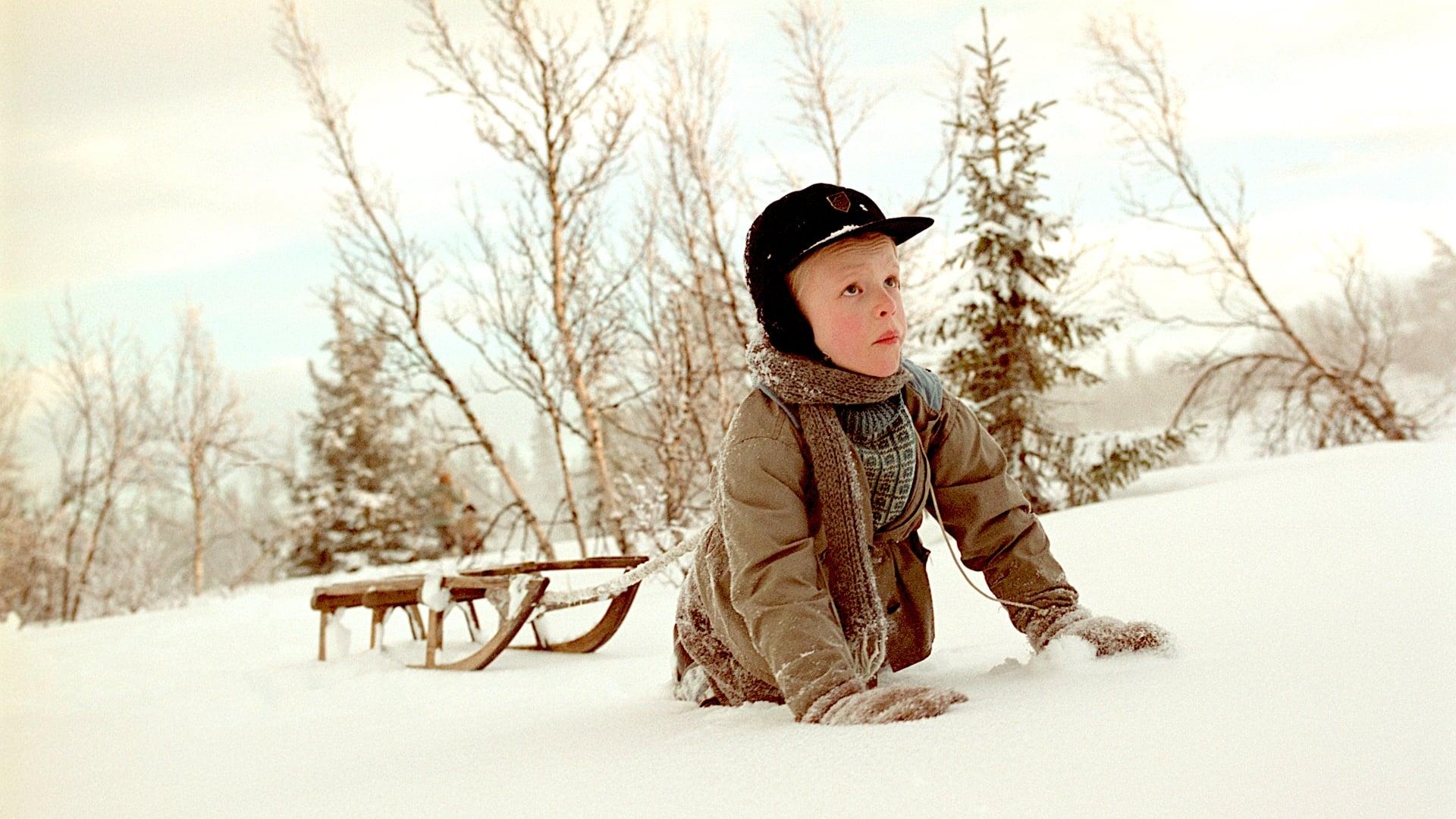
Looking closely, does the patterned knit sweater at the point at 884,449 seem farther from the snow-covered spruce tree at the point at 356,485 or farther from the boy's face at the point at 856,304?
the snow-covered spruce tree at the point at 356,485

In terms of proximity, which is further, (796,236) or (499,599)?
(499,599)

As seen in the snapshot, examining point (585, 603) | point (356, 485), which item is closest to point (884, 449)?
point (585, 603)

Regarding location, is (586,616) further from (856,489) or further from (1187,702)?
(1187,702)

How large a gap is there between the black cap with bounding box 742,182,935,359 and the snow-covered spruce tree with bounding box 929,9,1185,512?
20.5ft

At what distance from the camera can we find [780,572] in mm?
1902

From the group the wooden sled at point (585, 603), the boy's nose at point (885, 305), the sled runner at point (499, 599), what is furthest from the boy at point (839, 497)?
the wooden sled at point (585, 603)

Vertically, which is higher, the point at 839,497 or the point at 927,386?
the point at 927,386

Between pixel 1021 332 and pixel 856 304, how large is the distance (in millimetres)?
6564

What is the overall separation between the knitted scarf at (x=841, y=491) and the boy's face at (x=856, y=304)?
0.14ft

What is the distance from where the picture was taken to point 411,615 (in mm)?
4582

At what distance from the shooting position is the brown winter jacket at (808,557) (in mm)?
1880

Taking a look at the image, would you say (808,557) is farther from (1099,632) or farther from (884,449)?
(1099,632)

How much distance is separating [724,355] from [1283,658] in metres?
9.63

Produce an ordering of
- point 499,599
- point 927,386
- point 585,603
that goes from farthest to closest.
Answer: point 499,599
point 585,603
point 927,386
